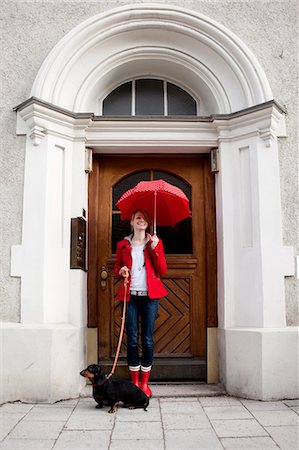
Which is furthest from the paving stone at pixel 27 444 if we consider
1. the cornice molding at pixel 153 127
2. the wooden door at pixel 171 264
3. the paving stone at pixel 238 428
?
the cornice molding at pixel 153 127

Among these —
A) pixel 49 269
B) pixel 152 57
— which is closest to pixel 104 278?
pixel 49 269

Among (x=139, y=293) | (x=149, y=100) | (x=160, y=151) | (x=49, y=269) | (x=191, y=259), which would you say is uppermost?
(x=149, y=100)

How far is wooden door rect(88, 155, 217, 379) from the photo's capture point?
16.5 ft

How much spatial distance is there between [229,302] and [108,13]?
341 cm

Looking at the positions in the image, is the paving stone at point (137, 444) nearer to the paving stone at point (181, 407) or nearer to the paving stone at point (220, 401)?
the paving stone at point (181, 407)

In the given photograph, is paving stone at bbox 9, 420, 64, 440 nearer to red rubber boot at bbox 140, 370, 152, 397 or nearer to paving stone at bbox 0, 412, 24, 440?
paving stone at bbox 0, 412, 24, 440

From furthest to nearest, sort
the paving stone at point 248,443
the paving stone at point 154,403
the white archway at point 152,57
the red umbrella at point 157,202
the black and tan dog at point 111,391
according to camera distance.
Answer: the white archway at point 152,57 < the red umbrella at point 157,202 < the paving stone at point 154,403 < the black and tan dog at point 111,391 < the paving stone at point 248,443

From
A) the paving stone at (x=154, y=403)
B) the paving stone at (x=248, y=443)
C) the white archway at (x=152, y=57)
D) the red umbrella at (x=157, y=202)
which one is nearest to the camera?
the paving stone at (x=248, y=443)

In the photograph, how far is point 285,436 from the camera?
333cm

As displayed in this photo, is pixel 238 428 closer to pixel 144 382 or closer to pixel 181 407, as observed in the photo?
pixel 181 407

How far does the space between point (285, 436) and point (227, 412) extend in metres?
0.71

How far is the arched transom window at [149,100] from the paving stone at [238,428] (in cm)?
340

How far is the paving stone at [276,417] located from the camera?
3642 millimetres

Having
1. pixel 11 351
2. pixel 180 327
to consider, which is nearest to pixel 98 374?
pixel 11 351
